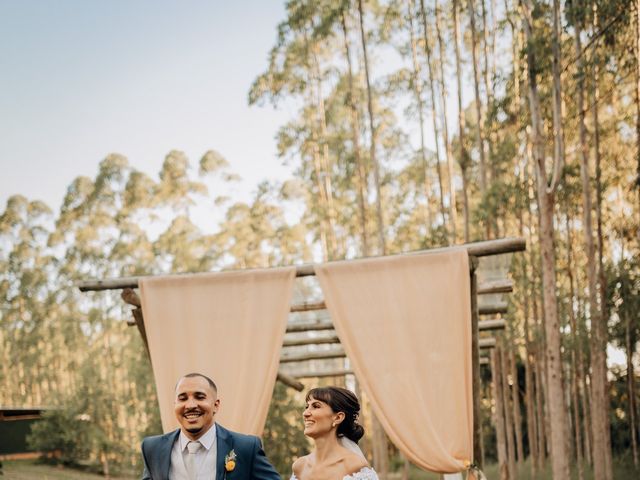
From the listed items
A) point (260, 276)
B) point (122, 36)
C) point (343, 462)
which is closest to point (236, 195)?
point (122, 36)

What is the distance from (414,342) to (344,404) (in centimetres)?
238

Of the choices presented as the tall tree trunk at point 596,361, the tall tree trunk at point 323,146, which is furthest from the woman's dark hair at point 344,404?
the tall tree trunk at point 323,146

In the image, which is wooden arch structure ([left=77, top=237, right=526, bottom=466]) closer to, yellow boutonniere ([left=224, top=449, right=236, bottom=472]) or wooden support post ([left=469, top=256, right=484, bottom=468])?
wooden support post ([left=469, top=256, right=484, bottom=468])

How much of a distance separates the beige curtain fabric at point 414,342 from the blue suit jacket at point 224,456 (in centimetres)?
307

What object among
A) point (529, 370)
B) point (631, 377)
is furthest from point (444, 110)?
point (631, 377)

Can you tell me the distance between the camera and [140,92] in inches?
902

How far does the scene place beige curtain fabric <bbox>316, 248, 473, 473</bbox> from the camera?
5.35 meters

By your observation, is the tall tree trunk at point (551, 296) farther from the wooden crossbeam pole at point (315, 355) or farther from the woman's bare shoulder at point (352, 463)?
the woman's bare shoulder at point (352, 463)

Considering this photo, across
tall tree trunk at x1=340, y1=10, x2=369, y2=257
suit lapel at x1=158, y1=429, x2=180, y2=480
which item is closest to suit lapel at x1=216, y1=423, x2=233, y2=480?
suit lapel at x1=158, y1=429, x2=180, y2=480

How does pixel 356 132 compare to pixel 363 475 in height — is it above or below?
above

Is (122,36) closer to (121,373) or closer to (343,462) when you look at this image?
(121,373)

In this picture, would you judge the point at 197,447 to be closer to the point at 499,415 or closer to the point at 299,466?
the point at 299,466

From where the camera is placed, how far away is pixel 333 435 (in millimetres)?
3201

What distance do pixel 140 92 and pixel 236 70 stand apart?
13.4 feet
